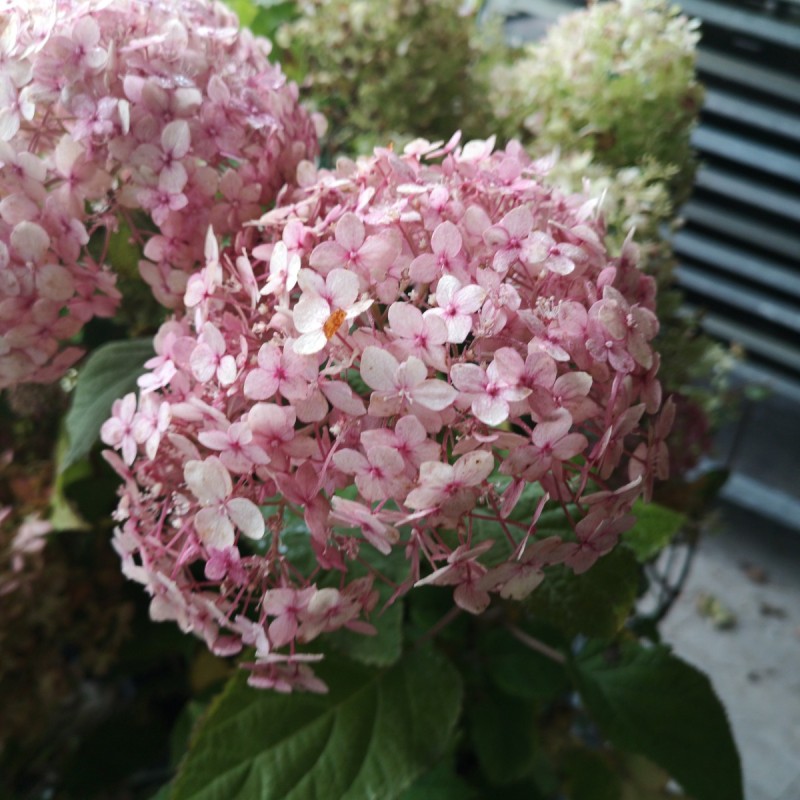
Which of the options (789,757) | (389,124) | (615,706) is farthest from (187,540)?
(789,757)

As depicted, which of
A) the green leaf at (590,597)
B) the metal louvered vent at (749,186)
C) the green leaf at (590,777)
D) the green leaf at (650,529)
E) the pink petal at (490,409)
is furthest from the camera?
the metal louvered vent at (749,186)

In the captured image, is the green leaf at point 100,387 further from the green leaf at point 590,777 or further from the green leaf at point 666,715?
the green leaf at point 590,777

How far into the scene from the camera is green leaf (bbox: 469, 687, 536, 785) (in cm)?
62

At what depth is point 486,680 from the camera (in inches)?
26.0

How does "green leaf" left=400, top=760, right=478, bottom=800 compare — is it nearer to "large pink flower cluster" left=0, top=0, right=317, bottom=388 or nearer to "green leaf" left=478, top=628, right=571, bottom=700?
"green leaf" left=478, top=628, right=571, bottom=700

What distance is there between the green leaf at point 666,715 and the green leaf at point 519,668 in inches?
1.1

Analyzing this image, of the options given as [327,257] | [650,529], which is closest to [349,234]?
[327,257]

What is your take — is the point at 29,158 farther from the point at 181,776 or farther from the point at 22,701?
the point at 22,701

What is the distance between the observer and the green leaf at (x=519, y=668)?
0.60 metres

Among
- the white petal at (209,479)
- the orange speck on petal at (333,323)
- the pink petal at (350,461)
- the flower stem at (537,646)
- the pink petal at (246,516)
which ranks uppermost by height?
the orange speck on petal at (333,323)

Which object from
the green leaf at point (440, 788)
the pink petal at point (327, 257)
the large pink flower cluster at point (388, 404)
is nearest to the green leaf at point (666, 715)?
the green leaf at point (440, 788)

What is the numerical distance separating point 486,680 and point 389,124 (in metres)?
0.46

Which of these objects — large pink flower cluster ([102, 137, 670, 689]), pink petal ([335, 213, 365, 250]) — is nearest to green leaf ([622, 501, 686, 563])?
large pink flower cluster ([102, 137, 670, 689])

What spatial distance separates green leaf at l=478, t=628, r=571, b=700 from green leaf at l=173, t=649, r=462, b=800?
3.9 inches
